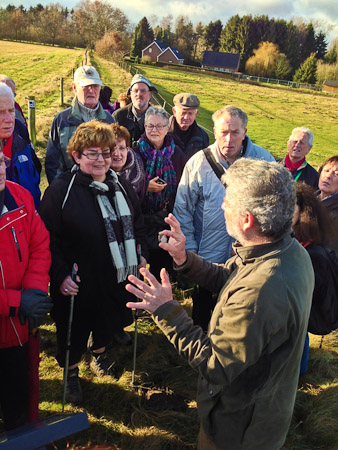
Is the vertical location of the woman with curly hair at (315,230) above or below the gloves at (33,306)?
above

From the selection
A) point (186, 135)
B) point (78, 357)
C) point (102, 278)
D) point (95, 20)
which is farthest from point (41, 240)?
point (95, 20)

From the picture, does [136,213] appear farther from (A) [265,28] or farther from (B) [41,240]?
(A) [265,28]

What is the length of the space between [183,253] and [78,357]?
167cm

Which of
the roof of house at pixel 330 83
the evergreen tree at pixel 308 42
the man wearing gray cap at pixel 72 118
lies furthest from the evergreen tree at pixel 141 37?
the man wearing gray cap at pixel 72 118

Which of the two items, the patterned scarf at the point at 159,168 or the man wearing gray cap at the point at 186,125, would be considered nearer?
the patterned scarf at the point at 159,168

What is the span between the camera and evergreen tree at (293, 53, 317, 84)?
6125 centimetres

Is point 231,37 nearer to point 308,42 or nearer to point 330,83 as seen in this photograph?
point 308,42

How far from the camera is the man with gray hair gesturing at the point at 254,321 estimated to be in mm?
1617

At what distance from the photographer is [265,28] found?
254 ft

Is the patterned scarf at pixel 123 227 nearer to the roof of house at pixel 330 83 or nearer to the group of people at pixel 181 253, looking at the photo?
the group of people at pixel 181 253

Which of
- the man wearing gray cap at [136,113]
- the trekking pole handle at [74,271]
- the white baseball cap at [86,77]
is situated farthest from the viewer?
the man wearing gray cap at [136,113]

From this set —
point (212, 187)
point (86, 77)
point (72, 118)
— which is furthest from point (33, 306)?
point (86, 77)

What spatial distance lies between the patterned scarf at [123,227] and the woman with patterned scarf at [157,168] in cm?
101

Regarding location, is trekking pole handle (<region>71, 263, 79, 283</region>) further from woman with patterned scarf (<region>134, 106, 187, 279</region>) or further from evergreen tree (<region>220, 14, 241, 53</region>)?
evergreen tree (<region>220, 14, 241, 53</region>)
